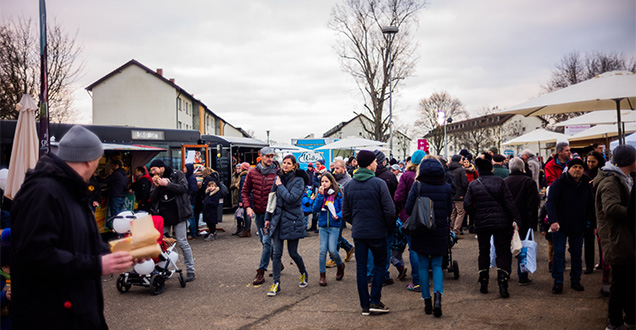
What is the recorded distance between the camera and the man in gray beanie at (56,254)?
2578mm

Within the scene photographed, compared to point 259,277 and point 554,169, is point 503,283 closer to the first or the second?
point 259,277

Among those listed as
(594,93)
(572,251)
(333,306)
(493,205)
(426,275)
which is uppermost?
(594,93)

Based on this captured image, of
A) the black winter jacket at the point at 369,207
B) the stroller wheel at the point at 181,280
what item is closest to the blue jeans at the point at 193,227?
the stroller wheel at the point at 181,280

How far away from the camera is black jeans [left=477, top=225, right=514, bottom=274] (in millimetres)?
6879

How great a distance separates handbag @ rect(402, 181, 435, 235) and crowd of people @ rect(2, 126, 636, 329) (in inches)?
1.1

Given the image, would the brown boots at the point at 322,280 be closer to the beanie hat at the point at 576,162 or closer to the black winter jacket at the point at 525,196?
the black winter jacket at the point at 525,196

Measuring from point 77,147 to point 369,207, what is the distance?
13.0ft

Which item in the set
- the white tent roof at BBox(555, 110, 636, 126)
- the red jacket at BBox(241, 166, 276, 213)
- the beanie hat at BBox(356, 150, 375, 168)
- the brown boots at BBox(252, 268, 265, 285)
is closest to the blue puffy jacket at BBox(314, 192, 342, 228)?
the red jacket at BBox(241, 166, 276, 213)

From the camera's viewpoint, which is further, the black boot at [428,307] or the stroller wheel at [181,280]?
the stroller wheel at [181,280]

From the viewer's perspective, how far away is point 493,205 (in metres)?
6.86

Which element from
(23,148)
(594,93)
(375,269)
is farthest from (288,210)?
(594,93)

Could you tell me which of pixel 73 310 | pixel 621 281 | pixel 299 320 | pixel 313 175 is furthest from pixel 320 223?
pixel 313 175

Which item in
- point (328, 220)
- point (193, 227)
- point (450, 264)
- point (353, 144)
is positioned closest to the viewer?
point (328, 220)

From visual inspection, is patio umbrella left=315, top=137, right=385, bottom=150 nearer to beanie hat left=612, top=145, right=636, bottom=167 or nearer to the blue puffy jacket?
the blue puffy jacket
